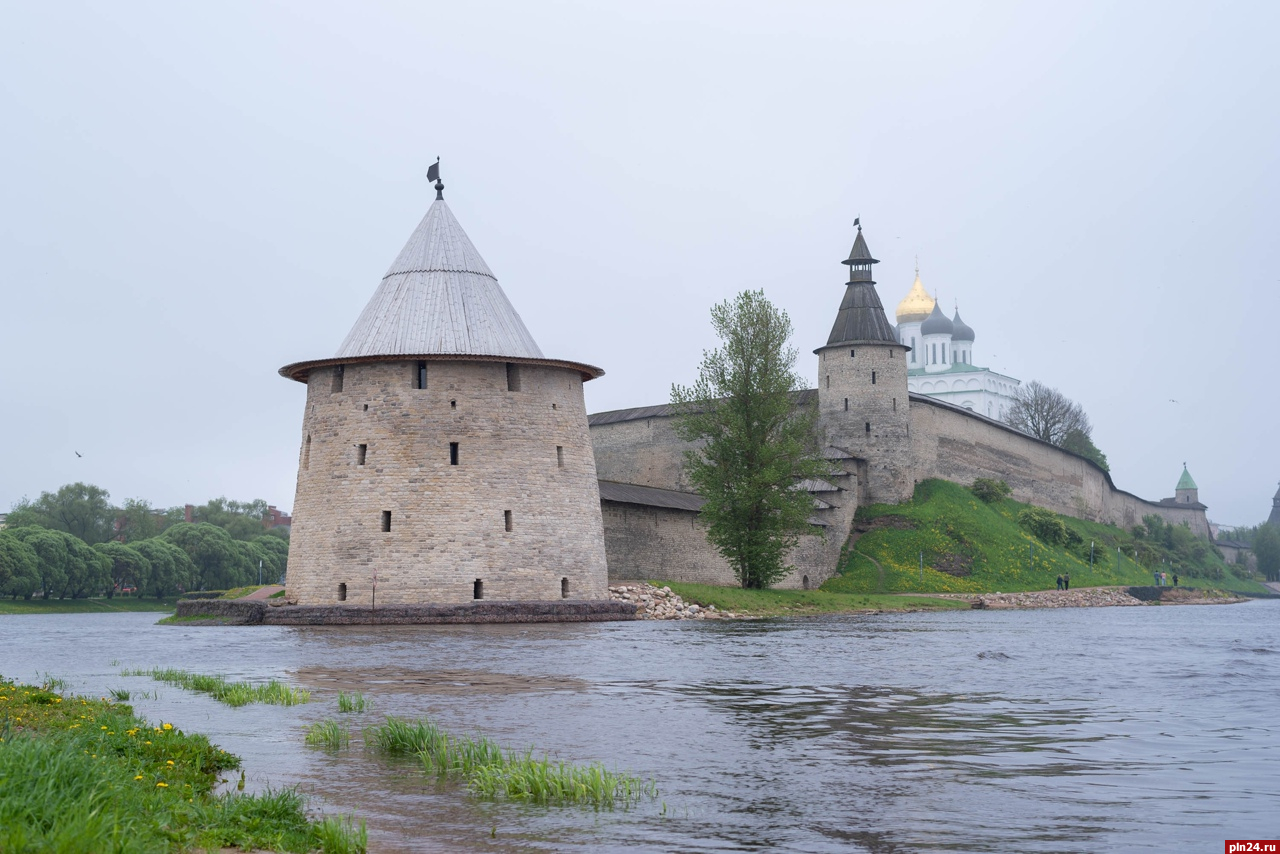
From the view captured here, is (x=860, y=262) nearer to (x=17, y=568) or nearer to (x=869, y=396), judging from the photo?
(x=869, y=396)

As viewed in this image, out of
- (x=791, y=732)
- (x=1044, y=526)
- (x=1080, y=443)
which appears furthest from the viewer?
(x=1080, y=443)

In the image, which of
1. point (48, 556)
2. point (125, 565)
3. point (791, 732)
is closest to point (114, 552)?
point (125, 565)

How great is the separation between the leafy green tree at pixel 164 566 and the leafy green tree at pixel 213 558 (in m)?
0.78

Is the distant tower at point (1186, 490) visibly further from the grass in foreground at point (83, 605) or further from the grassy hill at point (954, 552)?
the grass in foreground at point (83, 605)

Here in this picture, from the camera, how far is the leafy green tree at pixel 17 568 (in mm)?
42625

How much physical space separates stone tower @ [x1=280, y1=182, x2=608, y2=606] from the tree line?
21513mm

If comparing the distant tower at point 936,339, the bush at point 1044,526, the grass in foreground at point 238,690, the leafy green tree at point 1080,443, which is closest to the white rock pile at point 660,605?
the grass in foreground at point 238,690

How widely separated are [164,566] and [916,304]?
73807 millimetres

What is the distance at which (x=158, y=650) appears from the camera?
18281 millimetres

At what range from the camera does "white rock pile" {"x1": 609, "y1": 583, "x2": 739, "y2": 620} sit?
3003cm

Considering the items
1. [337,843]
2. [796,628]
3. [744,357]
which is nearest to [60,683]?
[337,843]

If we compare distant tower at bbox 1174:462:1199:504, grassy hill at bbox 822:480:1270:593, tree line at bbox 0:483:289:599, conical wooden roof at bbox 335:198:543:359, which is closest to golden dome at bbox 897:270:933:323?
distant tower at bbox 1174:462:1199:504

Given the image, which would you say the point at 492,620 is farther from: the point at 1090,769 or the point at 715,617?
the point at 1090,769

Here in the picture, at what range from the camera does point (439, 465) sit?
26219 mm
